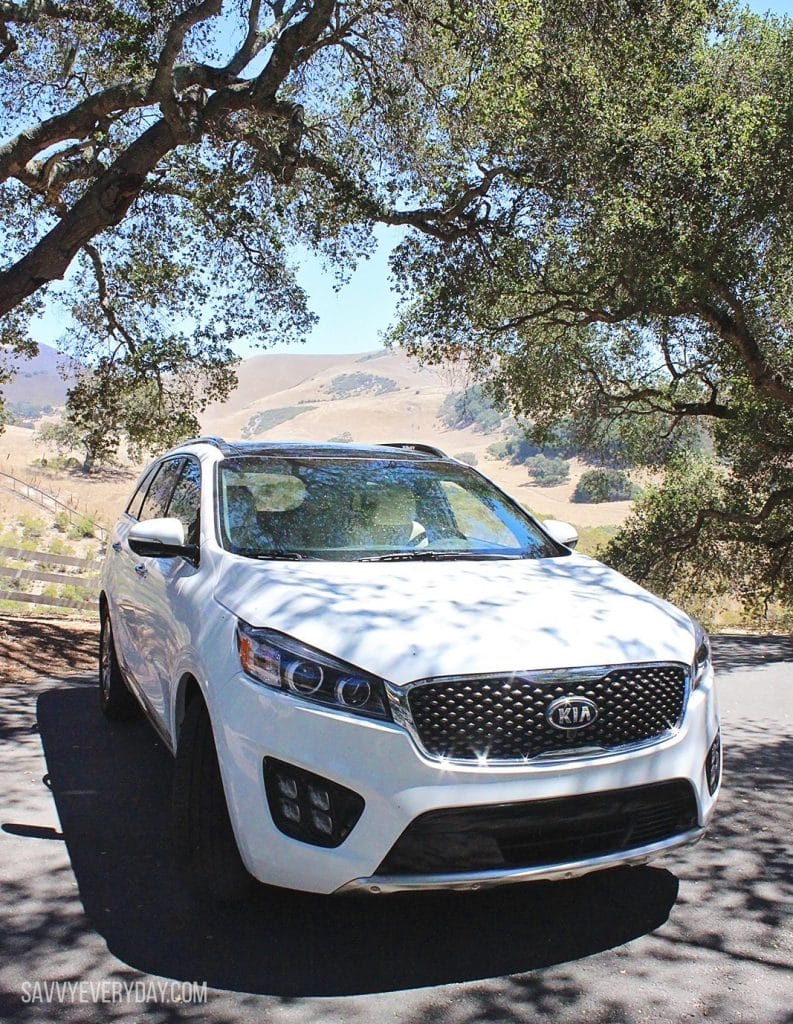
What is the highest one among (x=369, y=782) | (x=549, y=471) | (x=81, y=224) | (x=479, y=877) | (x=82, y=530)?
(x=81, y=224)

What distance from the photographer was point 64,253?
8.82m

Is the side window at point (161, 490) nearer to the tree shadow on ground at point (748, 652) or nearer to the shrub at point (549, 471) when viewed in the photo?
the tree shadow on ground at point (748, 652)

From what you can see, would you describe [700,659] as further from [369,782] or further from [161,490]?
[161,490]

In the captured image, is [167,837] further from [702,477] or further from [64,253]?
[702,477]

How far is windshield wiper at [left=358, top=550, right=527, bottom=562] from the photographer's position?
4023mm

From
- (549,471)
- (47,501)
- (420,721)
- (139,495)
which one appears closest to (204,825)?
(420,721)

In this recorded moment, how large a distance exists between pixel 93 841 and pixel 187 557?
1.37 metres

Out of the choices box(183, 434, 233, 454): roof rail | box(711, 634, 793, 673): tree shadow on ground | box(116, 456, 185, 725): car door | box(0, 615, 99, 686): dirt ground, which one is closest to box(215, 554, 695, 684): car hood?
box(116, 456, 185, 725): car door

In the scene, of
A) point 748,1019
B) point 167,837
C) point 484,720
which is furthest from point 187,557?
point 748,1019

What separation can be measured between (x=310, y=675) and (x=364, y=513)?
1.51 meters

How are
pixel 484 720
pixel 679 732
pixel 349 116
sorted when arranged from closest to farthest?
1. pixel 484 720
2. pixel 679 732
3. pixel 349 116

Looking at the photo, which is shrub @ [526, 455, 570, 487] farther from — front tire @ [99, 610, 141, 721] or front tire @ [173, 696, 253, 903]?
front tire @ [173, 696, 253, 903]

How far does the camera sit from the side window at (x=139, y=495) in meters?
6.10

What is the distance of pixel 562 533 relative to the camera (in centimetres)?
484
